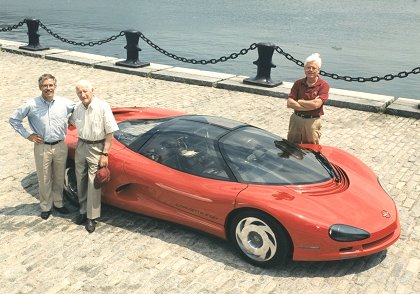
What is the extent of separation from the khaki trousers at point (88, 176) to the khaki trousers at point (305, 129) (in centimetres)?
271

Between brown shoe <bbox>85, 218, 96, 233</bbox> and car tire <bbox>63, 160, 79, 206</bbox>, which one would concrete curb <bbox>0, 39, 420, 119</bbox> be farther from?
brown shoe <bbox>85, 218, 96, 233</bbox>

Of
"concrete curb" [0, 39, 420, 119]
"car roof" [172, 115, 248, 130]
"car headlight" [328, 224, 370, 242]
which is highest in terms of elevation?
"car roof" [172, 115, 248, 130]

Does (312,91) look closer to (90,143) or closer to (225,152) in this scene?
(225,152)

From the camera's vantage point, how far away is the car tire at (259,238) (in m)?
4.71

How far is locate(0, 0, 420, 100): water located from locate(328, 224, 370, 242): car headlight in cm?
1686

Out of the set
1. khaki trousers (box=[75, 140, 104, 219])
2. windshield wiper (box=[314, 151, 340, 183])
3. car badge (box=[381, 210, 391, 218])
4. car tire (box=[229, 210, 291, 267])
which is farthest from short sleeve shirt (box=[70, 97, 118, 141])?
car badge (box=[381, 210, 391, 218])

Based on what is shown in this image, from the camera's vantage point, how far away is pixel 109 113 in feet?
17.8

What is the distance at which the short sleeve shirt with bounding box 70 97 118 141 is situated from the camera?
5.39 m

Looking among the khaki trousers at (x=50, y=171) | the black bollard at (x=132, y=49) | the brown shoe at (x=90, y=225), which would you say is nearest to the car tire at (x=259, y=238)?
the brown shoe at (x=90, y=225)

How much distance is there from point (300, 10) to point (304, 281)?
5632 cm

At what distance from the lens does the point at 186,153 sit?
215 inches

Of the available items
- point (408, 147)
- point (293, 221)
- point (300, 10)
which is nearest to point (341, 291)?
point (293, 221)

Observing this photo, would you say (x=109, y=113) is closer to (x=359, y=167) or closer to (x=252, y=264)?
(x=252, y=264)

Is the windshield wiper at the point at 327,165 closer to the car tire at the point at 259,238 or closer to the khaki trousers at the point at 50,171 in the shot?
the car tire at the point at 259,238
